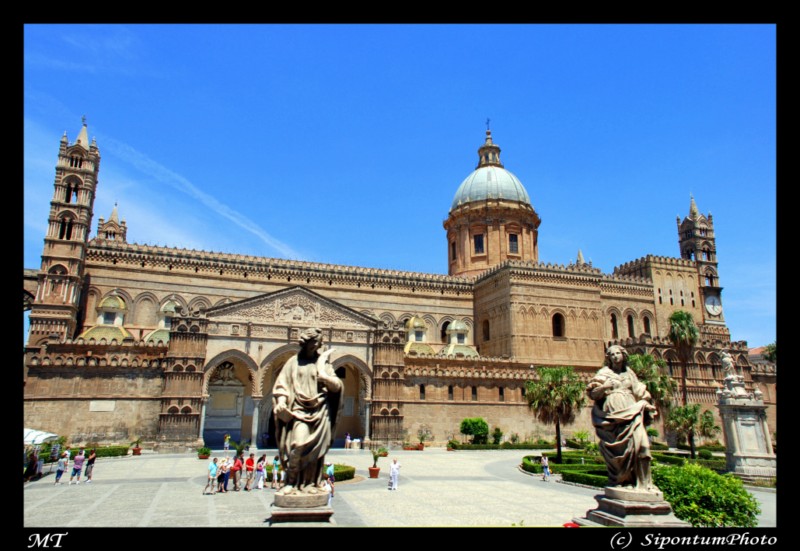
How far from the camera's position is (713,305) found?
178 ft

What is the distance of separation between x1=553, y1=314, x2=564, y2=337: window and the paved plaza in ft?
76.2

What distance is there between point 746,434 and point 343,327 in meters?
23.5

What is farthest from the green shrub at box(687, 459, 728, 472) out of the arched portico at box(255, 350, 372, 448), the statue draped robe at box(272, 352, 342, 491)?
the statue draped robe at box(272, 352, 342, 491)

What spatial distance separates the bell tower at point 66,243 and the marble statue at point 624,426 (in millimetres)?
36078

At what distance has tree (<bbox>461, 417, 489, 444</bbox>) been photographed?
35.7 meters

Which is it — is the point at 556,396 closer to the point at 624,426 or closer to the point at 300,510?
the point at 624,426

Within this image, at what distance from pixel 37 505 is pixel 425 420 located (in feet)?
83.3

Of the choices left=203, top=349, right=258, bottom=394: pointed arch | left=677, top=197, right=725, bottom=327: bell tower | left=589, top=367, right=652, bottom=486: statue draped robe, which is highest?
left=677, top=197, right=725, bottom=327: bell tower

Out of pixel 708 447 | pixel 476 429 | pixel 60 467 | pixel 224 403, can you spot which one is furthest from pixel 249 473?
pixel 708 447

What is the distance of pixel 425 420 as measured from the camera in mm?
36375

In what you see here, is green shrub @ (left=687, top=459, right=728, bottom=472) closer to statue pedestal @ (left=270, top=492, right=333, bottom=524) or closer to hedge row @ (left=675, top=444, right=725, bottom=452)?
hedge row @ (left=675, top=444, right=725, bottom=452)

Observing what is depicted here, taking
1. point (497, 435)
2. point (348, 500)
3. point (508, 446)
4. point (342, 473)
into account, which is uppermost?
point (348, 500)
